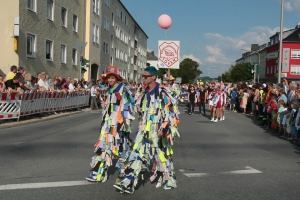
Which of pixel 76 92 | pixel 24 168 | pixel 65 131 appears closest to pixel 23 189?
pixel 24 168

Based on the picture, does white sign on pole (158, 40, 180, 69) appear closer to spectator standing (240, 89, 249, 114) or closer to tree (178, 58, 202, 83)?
spectator standing (240, 89, 249, 114)

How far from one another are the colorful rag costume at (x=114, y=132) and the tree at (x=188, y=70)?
119113mm

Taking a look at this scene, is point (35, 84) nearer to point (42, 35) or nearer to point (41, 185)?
point (42, 35)

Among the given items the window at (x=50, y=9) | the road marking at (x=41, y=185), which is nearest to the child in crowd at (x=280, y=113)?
the road marking at (x=41, y=185)

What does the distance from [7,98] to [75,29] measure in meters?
19.7

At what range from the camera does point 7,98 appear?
43.7 feet

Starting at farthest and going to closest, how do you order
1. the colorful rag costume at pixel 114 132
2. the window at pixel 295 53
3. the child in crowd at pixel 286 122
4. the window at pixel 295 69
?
the window at pixel 295 69
the window at pixel 295 53
the child in crowd at pixel 286 122
the colorful rag costume at pixel 114 132

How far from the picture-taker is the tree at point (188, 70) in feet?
410

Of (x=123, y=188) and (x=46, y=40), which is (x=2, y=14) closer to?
(x=46, y=40)

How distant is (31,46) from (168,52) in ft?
37.4

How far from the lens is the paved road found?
5156mm

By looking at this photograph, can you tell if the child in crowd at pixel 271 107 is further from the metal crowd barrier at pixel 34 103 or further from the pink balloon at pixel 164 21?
the metal crowd barrier at pixel 34 103

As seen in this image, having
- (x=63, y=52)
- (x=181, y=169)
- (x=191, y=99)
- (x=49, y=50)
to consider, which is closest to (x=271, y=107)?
(x=191, y=99)

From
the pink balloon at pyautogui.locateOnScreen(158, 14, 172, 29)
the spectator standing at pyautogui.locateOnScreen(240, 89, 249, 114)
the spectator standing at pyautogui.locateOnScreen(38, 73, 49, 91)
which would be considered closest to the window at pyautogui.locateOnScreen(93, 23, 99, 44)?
the spectator standing at pyautogui.locateOnScreen(240, 89, 249, 114)
